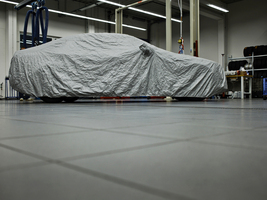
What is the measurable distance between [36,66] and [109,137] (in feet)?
11.2

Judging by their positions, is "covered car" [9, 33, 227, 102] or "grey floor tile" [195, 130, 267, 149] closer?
"grey floor tile" [195, 130, 267, 149]

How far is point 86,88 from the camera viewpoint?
397 centimetres

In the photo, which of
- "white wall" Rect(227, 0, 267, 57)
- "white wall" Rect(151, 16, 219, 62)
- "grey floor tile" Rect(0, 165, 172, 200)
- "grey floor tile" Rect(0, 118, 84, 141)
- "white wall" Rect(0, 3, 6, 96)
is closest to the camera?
"grey floor tile" Rect(0, 165, 172, 200)

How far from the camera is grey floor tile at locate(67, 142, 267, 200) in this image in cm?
39

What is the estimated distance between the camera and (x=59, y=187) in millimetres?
408

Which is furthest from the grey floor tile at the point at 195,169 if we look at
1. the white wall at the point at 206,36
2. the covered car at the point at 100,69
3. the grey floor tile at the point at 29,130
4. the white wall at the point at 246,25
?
the white wall at the point at 206,36

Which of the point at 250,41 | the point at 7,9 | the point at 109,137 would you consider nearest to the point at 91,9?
the point at 7,9

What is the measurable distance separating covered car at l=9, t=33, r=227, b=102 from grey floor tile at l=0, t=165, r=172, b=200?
3522mm

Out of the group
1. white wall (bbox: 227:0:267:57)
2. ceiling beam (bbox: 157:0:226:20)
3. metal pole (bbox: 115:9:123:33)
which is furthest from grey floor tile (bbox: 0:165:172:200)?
white wall (bbox: 227:0:267:57)

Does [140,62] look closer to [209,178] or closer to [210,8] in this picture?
[209,178]

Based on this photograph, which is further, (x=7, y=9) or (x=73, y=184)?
(x=7, y=9)

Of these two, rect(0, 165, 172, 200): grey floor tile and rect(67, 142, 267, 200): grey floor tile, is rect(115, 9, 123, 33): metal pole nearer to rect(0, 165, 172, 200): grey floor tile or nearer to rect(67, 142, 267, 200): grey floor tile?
rect(67, 142, 267, 200): grey floor tile

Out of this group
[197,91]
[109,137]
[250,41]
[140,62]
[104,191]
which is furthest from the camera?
[250,41]

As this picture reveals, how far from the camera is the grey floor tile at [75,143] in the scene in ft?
2.19
